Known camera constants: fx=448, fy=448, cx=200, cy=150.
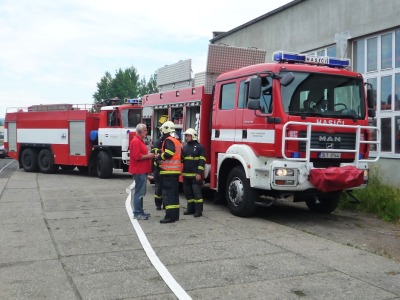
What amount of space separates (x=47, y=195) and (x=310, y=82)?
7269mm

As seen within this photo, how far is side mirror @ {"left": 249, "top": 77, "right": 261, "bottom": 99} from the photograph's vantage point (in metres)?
7.51

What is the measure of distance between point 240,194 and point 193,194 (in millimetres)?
958

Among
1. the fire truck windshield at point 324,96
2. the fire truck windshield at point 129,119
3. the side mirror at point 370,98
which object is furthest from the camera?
the fire truck windshield at point 129,119

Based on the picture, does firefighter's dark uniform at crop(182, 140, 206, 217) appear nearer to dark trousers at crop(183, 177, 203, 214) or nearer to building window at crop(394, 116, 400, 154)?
dark trousers at crop(183, 177, 203, 214)

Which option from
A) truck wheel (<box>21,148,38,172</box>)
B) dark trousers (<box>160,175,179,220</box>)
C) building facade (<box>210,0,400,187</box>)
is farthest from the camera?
truck wheel (<box>21,148,38,172</box>)

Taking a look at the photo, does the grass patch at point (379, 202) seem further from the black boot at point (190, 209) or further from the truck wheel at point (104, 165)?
the truck wheel at point (104, 165)

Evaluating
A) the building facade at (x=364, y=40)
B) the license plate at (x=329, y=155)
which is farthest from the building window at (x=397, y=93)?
the license plate at (x=329, y=155)

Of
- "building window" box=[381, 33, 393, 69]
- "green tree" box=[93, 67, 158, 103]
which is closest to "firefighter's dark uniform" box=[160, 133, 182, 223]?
"building window" box=[381, 33, 393, 69]

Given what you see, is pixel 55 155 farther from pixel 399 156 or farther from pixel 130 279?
pixel 130 279

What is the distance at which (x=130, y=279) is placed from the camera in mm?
4879

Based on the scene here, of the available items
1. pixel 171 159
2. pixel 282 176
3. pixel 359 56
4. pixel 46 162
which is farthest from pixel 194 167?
pixel 46 162

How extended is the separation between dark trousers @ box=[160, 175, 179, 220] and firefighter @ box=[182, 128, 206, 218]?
0.56 meters

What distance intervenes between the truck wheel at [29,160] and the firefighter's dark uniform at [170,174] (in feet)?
41.1

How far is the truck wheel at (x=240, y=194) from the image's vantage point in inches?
320
